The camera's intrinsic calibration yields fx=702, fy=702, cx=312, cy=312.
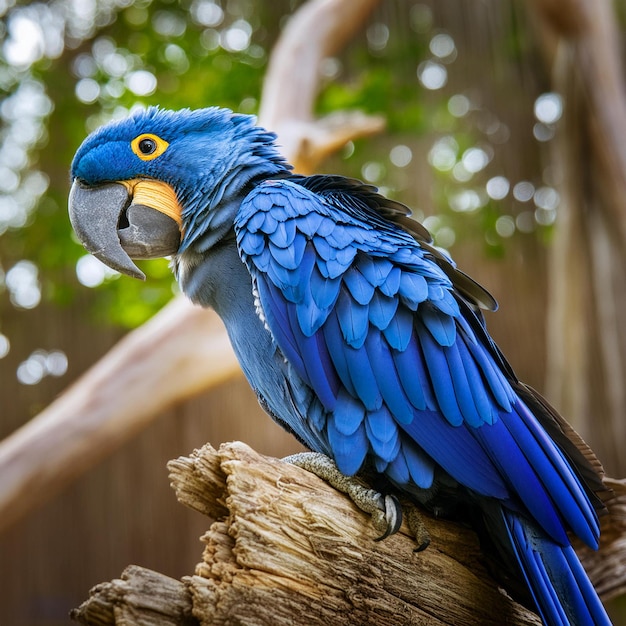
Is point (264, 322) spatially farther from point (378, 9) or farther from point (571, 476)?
point (378, 9)

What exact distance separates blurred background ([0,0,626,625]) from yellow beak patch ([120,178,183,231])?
333 cm

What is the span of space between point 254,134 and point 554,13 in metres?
3.58

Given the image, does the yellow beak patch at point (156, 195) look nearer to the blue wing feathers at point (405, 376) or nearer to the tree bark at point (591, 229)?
the blue wing feathers at point (405, 376)

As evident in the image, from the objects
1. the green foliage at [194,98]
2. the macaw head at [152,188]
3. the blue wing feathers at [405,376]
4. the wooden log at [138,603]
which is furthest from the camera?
the green foliage at [194,98]

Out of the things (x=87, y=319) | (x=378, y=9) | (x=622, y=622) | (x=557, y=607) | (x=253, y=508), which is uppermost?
(x=378, y=9)

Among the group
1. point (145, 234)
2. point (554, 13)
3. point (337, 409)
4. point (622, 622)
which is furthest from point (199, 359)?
point (554, 13)

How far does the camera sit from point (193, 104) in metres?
5.09

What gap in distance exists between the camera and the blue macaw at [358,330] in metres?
1.56

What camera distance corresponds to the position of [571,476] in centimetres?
160

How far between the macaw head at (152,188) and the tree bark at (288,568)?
61 centimetres

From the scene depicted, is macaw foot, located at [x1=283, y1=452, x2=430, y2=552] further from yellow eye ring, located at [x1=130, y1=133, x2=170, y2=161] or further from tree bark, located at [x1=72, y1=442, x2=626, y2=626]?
yellow eye ring, located at [x1=130, y1=133, x2=170, y2=161]

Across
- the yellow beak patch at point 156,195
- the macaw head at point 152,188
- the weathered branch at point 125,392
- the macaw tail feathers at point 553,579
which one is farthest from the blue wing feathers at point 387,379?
the weathered branch at point 125,392

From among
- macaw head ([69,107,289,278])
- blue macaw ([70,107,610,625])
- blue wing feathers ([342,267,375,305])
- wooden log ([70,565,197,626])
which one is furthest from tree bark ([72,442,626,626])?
macaw head ([69,107,289,278])

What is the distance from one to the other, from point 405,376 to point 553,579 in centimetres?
54
